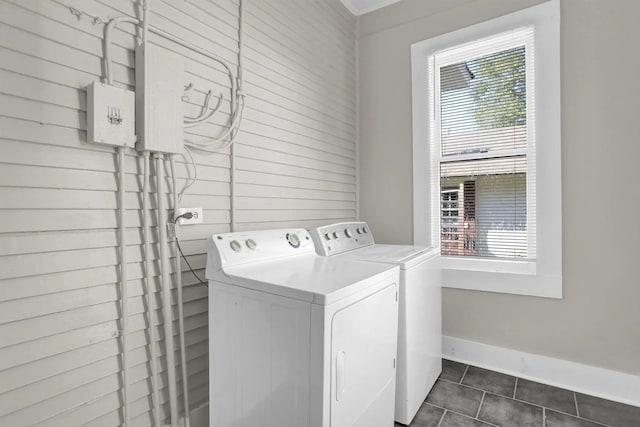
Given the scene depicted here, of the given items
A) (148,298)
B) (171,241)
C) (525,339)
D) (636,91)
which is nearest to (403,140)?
(636,91)

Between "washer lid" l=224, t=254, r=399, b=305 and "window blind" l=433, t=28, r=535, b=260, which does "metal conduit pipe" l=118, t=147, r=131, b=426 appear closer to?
"washer lid" l=224, t=254, r=399, b=305

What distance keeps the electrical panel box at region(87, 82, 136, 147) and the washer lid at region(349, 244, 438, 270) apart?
1308 mm

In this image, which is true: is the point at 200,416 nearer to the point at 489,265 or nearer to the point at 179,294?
the point at 179,294

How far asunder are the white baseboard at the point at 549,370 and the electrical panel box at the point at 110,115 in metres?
2.52

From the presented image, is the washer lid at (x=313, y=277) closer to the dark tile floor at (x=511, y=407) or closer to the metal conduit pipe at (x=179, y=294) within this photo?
the metal conduit pipe at (x=179, y=294)

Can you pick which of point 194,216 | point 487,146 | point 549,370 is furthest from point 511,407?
point 194,216

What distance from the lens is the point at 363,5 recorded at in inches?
114

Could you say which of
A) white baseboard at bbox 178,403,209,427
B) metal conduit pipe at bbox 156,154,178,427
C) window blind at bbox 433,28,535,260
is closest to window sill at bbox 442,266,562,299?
window blind at bbox 433,28,535,260

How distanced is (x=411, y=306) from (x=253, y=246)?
89 cm

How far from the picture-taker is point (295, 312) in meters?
1.18

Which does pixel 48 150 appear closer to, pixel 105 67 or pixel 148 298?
pixel 105 67

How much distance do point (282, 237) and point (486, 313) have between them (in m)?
1.68

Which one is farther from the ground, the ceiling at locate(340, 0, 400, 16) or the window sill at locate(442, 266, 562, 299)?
the ceiling at locate(340, 0, 400, 16)

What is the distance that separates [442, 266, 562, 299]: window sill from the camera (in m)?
2.20
